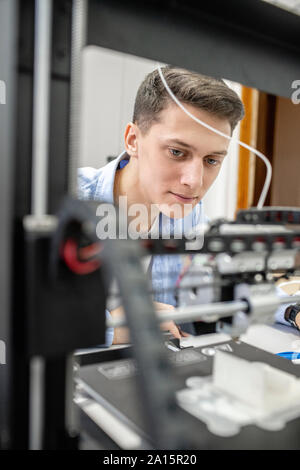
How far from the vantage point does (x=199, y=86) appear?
3.81 ft

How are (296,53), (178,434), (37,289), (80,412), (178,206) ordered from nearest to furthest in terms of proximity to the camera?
1. (178,434)
2. (37,289)
3. (80,412)
4. (296,53)
5. (178,206)

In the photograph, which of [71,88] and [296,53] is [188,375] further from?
[296,53]

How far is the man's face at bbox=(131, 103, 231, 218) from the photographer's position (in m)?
1.21

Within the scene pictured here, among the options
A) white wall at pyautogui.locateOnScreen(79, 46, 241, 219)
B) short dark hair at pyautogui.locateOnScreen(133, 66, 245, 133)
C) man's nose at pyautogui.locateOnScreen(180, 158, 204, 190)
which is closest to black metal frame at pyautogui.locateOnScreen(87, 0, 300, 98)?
short dark hair at pyautogui.locateOnScreen(133, 66, 245, 133)

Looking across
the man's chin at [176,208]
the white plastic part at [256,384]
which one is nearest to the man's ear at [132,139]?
the man's chin at [176,208]

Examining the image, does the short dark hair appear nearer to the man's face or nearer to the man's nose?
the man's face

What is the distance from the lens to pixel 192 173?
4.16ft

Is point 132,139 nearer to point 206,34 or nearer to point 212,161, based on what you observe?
point 212,161

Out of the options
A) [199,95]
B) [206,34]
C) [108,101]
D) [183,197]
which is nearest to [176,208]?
[183,197]

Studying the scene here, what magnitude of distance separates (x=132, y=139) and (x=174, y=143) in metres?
0.28

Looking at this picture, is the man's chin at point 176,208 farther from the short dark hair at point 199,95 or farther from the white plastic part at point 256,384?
the white plastic part at point 256,384

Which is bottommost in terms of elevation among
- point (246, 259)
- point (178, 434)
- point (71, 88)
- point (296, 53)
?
point (178, 434)

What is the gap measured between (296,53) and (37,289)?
72 cm
